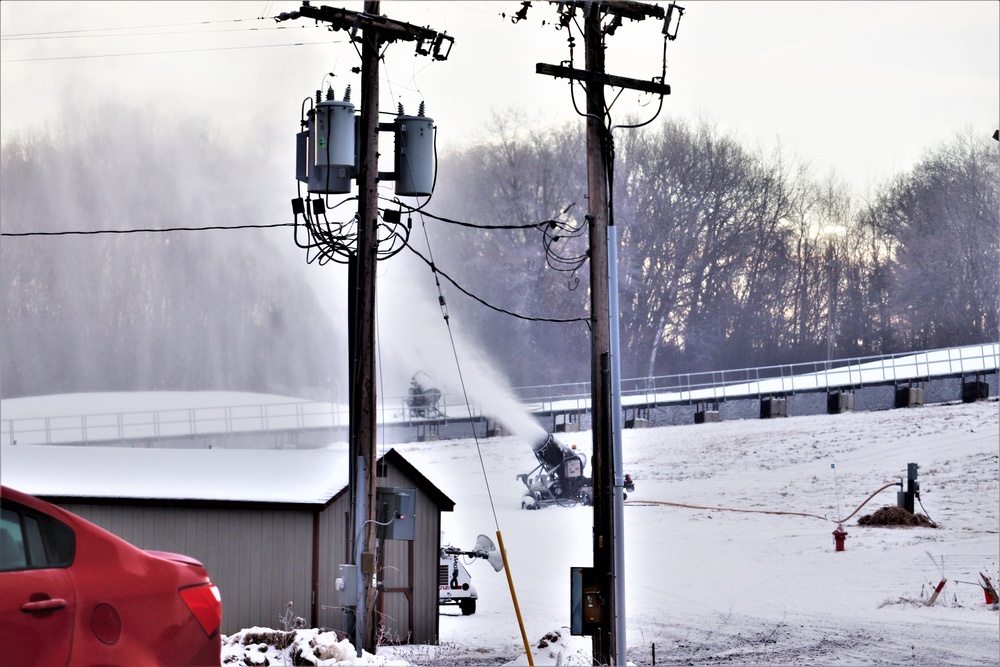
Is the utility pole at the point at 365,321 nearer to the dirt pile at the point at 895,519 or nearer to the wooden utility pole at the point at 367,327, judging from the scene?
the wooden utility pole at the point at 367,327

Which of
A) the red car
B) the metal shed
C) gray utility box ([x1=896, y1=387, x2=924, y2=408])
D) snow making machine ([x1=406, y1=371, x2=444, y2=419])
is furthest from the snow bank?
gray utility box ([x1=896, y1=387, x2=924, y2=408])

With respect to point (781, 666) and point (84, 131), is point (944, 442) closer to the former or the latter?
point (781, 666)

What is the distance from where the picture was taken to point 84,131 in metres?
39.8

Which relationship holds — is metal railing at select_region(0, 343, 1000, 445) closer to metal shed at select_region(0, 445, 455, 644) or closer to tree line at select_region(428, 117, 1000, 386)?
tree line at select_region(428, 117, 1000, 386)

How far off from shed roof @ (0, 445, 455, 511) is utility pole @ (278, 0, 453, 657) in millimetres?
4179

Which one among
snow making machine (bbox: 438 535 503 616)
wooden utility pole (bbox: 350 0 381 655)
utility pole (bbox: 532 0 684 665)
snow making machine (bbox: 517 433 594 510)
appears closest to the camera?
wooden utility pole (bbox: 350 0 381 655)

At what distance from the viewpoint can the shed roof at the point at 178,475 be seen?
56.4 ft

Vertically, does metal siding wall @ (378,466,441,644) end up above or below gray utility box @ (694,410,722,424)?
below

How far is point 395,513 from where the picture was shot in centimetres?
1384

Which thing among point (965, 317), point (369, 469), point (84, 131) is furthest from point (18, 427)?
point (965, 317)

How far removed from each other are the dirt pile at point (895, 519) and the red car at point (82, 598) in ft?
100

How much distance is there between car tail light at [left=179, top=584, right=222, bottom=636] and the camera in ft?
17.5

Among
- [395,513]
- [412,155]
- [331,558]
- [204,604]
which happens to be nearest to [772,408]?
[331,558]

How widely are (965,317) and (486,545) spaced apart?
52.4 m
